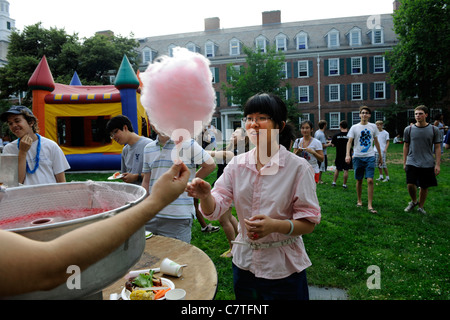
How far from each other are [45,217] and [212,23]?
131ft

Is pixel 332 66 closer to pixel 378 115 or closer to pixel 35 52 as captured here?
pixel 378 115

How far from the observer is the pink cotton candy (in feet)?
4.30

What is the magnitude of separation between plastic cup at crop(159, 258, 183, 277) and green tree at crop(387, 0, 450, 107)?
24.0 m

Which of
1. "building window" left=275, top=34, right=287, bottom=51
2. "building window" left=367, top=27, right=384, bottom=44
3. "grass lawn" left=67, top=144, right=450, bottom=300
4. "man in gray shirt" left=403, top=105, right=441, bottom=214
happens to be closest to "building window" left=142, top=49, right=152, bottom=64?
"building window" left=275, top=34, right=287, bottom=51

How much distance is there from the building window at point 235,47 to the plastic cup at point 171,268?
115 feet

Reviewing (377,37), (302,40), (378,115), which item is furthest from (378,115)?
(302,40)

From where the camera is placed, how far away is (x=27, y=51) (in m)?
24.2

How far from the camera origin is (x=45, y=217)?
1372mm

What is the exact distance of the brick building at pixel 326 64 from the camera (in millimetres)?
31297

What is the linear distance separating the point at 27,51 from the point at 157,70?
29.3 m

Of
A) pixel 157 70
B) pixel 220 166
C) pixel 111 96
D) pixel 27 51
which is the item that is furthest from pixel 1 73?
pixel 157 70

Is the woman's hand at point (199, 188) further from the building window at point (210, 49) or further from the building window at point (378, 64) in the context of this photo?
the building window at point (210, 49)

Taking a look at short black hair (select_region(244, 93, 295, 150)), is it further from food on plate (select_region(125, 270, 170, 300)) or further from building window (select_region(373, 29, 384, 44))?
building window (select_region(373, 29, 384, 44))

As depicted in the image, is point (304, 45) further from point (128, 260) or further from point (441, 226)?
point (128, 260)
